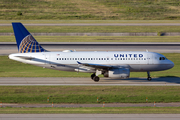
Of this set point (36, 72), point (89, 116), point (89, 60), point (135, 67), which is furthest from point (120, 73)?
point (36, 72)

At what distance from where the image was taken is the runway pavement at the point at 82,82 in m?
37.7

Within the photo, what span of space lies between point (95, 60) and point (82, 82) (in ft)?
11.6

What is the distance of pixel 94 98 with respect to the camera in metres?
30.8

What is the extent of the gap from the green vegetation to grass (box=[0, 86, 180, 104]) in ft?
302

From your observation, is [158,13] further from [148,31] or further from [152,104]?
[152,104]

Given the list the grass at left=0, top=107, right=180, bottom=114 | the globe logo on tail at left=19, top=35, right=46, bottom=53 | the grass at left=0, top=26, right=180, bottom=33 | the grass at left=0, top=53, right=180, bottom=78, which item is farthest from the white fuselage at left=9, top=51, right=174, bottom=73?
the grass at left=0, top=26, right=180, bottom=33

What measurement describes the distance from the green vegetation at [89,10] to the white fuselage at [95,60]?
3411 inches

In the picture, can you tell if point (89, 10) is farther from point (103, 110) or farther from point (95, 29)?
point (103, 110)

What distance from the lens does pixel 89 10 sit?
13912 centimetres

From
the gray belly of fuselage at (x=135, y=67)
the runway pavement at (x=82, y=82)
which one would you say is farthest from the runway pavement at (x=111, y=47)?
the gray belly of fuselage at (x=135, y=67)

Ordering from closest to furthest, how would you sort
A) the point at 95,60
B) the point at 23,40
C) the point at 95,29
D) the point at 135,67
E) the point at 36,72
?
1. the point at 135,67
2. the point at 95,60
3. the point at 23,40
4. the point at 36,72
5. the point at 95,29

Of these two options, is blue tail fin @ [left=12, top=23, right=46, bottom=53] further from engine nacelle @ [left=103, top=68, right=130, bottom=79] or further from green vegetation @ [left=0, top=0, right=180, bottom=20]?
green vegetation @ [left=0, top=0, right=180, bottom=20]

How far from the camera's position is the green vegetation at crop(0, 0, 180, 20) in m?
126

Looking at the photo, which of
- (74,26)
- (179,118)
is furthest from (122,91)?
(74,26)
